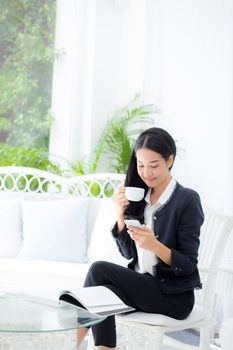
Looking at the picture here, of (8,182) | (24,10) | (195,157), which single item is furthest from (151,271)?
(24,10)

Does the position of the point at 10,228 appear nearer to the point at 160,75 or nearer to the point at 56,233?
the point at 56,233

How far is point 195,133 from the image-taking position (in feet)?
13.4

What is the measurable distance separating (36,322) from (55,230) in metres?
1.61

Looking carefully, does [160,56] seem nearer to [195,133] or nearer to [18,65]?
[195,133]

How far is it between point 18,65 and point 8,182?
3.28 feet

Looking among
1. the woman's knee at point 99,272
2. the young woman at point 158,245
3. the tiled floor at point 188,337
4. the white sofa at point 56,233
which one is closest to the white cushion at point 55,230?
the white sofa at point 56,233

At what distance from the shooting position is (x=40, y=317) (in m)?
2.02

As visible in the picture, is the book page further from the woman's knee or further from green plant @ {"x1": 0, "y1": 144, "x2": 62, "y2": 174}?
green plant @ {"x1": 0, "y1": 144, "x2": 62, "y2": 174}

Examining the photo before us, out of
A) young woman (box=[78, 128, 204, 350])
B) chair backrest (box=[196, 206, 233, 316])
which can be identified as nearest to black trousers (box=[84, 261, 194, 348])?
young woman (box=[78, 128, 204, 350])

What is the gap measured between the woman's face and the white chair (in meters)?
0.44

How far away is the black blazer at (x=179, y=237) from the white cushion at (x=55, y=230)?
1.18 m

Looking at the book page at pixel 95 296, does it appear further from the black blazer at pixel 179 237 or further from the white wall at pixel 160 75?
the white wall at pixel 160 75

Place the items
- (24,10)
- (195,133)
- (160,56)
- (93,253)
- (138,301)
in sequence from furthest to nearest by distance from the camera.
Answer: (24,10), (160,56), (195,133), (93,253), (138,301)

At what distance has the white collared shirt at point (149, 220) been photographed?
7.87ft
